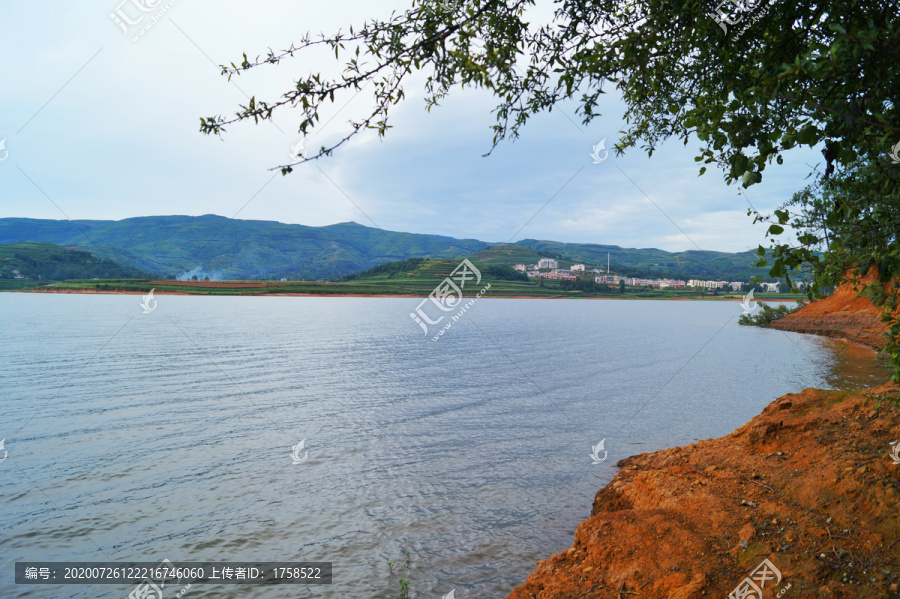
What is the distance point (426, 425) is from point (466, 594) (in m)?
9.00

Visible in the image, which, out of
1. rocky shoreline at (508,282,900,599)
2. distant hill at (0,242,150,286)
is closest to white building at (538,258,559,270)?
distant hill at (0,242,150,286)

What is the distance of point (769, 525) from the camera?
5.39 meters

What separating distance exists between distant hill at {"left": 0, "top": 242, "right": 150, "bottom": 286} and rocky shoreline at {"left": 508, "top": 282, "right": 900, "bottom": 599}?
174 m

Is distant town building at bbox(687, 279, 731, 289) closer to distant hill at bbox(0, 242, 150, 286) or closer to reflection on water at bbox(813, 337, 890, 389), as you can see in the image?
reflection on water at bbox(813, 337, 890, 389)

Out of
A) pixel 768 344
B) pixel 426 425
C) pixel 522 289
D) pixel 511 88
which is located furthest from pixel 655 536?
pixel 522 289

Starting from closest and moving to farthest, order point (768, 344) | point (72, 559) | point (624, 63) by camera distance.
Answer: point (624, 63) < point (72, 559) < point (768, 344)

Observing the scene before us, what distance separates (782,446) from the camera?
7883 mm

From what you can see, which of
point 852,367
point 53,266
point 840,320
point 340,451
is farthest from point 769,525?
point 53,266

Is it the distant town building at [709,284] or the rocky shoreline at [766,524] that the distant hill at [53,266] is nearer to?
the rocky shoreline at [766,524]

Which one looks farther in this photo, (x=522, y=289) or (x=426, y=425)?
(x=522, y=289)

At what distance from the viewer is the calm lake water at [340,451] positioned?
8.16 metres

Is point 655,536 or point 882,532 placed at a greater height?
point 882,532

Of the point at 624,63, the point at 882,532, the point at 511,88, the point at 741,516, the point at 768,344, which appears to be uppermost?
the point at 511,88

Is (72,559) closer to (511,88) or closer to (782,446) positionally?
(511,88)
